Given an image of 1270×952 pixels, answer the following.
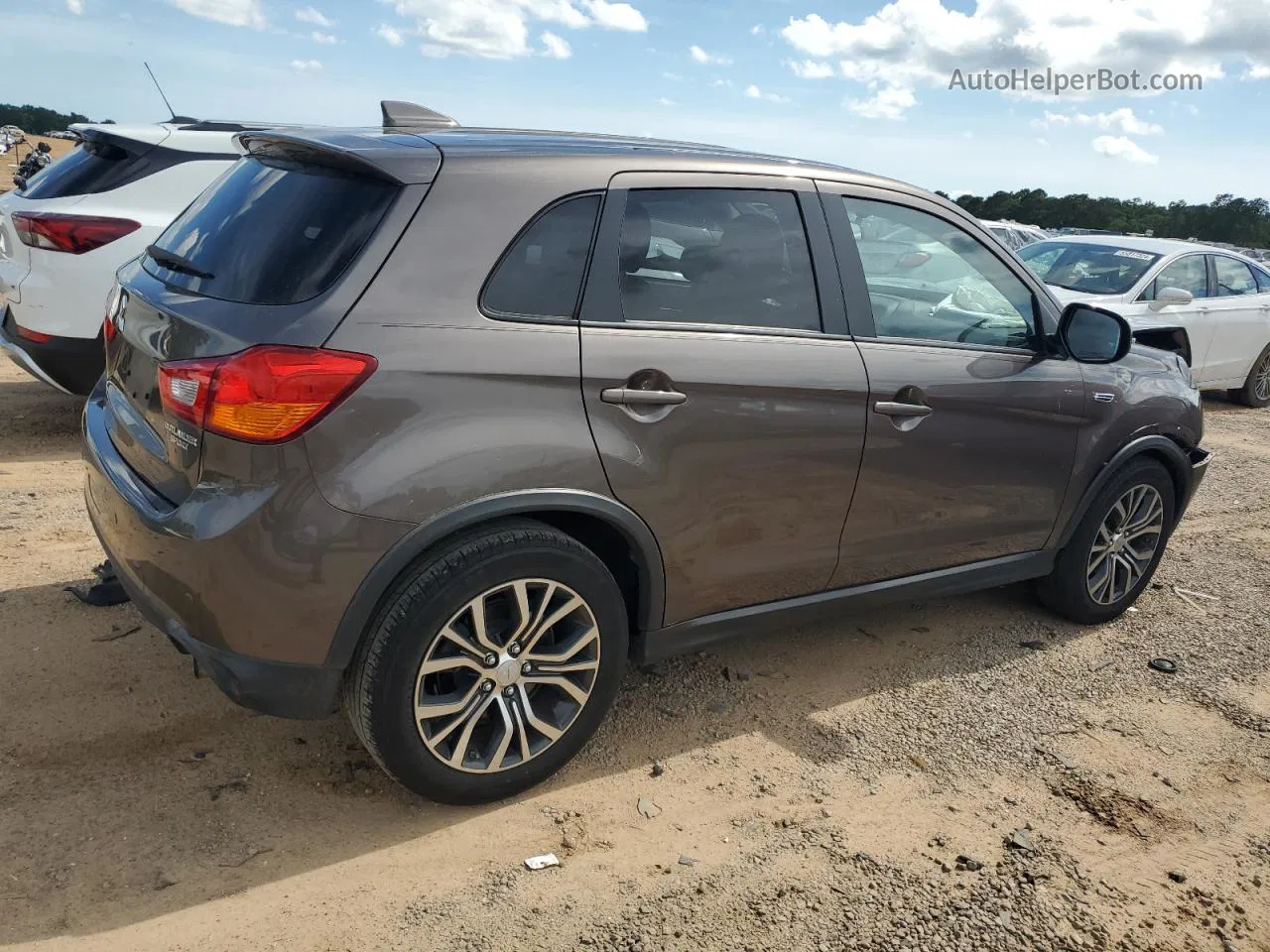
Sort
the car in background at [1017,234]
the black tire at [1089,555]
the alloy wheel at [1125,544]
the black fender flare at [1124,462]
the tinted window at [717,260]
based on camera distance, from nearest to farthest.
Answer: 1. the tinted window at [717,260]
2. the black fender flare at [1124,462]
3. the black tire at [1089,555]
4. the alloy wheel at [1125,544]
5. the car in background at [1017,234]

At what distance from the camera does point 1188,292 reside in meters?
9.02

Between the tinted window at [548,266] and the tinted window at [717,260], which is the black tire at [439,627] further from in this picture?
the tinted window at [717,260]

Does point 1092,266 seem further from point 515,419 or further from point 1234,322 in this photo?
point 515,419

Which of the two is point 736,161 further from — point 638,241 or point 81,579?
point 81,579

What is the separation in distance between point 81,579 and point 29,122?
42.9m

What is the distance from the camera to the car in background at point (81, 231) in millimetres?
5715

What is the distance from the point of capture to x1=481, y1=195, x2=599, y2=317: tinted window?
280cm

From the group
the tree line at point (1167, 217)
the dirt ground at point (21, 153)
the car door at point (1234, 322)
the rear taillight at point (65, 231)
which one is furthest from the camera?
the tree line at point (1167, 217)

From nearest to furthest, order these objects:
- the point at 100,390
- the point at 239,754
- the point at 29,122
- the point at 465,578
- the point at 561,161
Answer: the point at 465,578 → the point at 561,161 → the point at 239,754 → the point at 100,390 → the point at 29,122

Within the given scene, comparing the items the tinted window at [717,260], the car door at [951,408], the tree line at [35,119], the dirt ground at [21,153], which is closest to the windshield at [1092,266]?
the car door at [951,408]

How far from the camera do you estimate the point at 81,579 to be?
425 cm

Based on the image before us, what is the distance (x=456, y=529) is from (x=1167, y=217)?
38.7 meters

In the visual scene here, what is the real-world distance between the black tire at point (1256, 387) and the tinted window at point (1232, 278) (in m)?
0.79

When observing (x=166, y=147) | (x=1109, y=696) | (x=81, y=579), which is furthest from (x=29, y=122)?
(x=1109, y=696)
